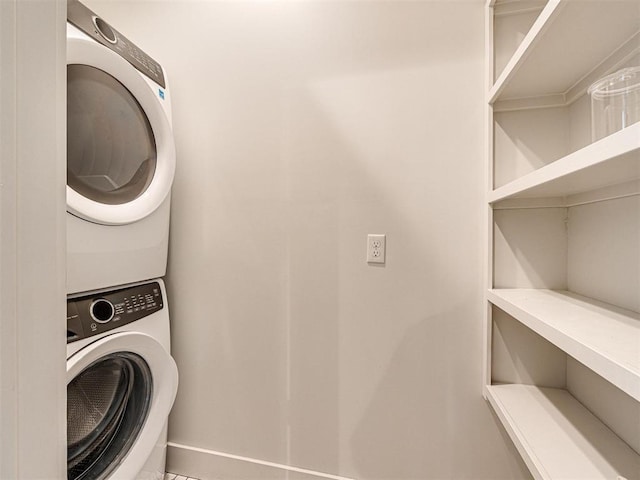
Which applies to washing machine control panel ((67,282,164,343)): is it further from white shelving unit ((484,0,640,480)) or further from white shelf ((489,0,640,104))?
white shelf ((489,0,640,104))

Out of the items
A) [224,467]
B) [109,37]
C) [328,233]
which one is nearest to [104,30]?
[109,37]

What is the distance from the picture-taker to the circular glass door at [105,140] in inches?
38.6

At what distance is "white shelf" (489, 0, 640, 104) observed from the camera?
736 millimetres

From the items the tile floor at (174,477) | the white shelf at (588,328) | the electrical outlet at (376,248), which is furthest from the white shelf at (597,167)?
the tile floor at (174,477)

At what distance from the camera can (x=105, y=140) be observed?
108cm

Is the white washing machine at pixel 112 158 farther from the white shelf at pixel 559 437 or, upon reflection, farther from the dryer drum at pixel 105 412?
the white shelf at pixel 559 437

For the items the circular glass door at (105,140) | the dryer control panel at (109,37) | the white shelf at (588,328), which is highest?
the dryer control panel at (109,37)

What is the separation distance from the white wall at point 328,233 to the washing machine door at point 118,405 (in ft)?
0.93

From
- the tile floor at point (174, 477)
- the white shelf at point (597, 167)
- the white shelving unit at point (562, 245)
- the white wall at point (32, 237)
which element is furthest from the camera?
the tile floor at point (174, 477)

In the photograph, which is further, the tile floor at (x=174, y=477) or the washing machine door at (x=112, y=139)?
the tile floor at (x=174, y=477)

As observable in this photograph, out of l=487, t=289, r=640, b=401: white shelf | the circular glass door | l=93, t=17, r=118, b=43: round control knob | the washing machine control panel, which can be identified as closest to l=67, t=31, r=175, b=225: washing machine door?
the circular glass door

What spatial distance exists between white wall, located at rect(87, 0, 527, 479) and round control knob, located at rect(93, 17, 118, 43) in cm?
34

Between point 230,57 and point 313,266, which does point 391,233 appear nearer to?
point 313,266

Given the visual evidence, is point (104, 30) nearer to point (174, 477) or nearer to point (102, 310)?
point (102, 310)
